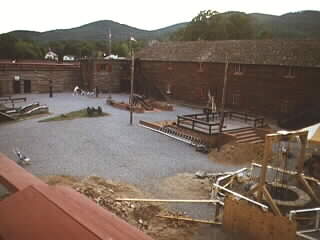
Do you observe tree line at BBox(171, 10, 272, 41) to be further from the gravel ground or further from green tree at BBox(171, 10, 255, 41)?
the gravel ground

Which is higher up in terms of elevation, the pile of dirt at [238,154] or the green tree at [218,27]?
the green tree at [218,27]

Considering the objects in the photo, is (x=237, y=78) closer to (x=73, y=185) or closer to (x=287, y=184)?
(x=287, y=184)

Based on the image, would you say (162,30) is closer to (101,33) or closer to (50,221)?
(101,33)

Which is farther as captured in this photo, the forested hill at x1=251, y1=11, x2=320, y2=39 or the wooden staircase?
the forested hill at x1=251, y1=11, x2=320, y2=39

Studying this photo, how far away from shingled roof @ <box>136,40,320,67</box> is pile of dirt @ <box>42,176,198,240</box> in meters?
17.8

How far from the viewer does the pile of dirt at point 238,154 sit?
1596 centimetres

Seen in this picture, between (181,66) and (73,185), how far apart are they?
2397cm

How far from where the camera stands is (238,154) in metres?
16.5

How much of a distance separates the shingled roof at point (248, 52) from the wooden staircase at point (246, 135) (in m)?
8.08

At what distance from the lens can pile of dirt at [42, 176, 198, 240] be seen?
29.1 feet


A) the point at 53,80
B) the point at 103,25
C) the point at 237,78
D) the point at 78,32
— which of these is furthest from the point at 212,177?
the point at 103,25

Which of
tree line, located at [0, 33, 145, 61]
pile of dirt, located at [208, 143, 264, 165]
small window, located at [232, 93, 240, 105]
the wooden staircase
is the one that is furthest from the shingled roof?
tree line, located at [0, 33, 145, 61]

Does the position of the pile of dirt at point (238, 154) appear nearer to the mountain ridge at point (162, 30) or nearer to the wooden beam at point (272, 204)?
the wooden beam at point (272, 204)

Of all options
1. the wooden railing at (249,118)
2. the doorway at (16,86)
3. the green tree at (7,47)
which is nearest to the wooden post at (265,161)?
the wooden railing at (249,118)
